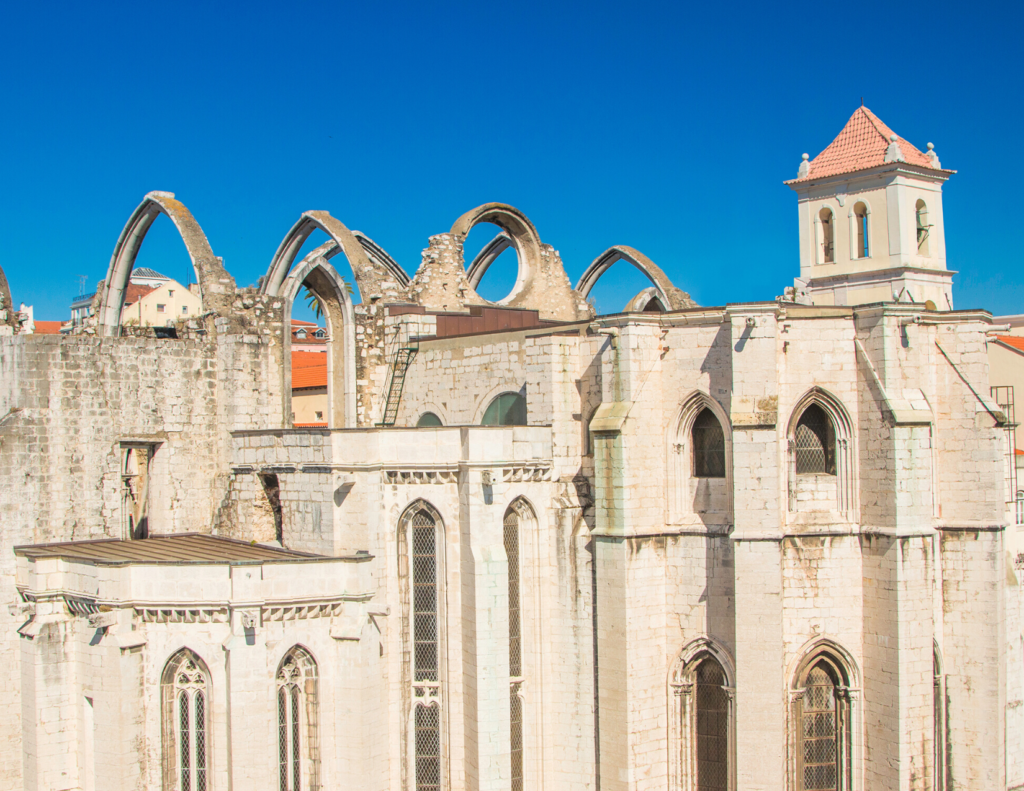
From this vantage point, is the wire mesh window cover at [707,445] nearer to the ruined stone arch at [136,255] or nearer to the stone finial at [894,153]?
the ruined stone arch at [136,255]

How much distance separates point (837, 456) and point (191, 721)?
40.3 feet

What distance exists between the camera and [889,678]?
18.3 meters

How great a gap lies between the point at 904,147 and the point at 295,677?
99.1 ft

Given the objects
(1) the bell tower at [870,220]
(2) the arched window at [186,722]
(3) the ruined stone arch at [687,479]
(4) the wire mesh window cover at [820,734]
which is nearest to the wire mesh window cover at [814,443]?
(3) the ruined stone arch at [687,479]

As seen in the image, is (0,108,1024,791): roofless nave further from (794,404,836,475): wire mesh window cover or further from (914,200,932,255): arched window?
(914,200,932,255): arched window

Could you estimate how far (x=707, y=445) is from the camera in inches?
765

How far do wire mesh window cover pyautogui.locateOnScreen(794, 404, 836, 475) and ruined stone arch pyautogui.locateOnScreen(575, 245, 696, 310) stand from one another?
10363mm

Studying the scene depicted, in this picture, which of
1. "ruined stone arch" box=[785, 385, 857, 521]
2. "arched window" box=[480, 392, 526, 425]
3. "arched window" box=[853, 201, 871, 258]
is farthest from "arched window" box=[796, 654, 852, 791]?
"arched window" box=[853, 201, 871, 258]

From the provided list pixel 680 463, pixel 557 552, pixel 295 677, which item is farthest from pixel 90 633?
pixel 680 463

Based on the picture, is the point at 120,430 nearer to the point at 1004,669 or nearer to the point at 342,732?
the point at 342,732

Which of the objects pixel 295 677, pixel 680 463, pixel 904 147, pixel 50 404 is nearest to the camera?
pixel 295 677

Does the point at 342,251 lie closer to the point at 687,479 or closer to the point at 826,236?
the point at 687,479

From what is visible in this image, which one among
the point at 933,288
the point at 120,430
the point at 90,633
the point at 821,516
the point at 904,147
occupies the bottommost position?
the point at 90,633

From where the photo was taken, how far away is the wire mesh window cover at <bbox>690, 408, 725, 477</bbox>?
19250mm
